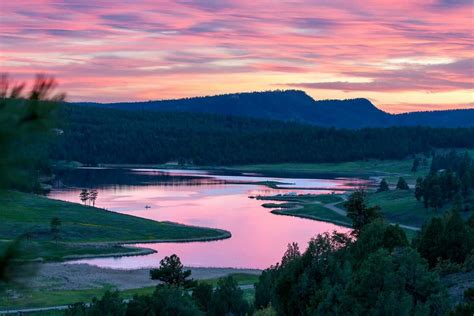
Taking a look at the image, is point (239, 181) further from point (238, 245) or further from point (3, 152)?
point (3, 152)

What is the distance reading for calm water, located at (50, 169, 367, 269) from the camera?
67.6 m

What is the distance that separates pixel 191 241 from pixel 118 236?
7.38 metres

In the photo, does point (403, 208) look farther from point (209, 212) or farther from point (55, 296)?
point (55, 296)

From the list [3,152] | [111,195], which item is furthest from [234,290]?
[111,195]

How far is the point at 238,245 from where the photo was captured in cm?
7375

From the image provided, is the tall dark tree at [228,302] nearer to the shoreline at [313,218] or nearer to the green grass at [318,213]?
the shoreline at [313,218]

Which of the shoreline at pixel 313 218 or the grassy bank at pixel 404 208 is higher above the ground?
the grassy bank at pixel 404 208

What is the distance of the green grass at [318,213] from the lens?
93.0 m

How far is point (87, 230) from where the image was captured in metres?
80.5

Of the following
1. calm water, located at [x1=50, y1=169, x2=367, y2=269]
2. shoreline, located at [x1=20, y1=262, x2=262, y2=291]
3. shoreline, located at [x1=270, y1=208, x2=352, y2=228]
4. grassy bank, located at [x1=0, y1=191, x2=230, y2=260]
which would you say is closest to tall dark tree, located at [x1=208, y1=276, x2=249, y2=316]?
shoreline, located at [x1=20, y1=262, x2=262, y2=291]

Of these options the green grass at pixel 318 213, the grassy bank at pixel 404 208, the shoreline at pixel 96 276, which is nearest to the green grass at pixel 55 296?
the shoreline at pixel 96 276

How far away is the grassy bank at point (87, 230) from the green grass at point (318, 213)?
59.9ft

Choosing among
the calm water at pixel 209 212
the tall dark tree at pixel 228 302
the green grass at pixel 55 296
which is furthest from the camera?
the calm water at pixel 209 212

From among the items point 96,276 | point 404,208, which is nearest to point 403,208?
point 404,208
